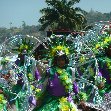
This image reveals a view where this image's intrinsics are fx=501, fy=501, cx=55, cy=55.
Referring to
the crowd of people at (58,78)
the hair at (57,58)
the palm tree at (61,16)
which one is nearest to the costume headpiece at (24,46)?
the crowd of people at (58,78)

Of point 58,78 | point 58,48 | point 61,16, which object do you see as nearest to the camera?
point 58,78

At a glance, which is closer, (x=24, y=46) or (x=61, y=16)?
(x=24, y=46)

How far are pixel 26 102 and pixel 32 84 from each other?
25.2 inches

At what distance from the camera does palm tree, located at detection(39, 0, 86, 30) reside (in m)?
48.7

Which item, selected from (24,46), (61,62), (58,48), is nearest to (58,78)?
(61,62)

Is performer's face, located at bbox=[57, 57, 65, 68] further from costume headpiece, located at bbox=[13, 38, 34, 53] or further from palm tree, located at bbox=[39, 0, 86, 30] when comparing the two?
palm tree, located at bbox=[39, 0, 86, 30]

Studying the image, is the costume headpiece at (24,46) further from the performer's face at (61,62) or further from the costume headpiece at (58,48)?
the performer's face at (61,62)

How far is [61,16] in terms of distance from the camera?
48.7 meters

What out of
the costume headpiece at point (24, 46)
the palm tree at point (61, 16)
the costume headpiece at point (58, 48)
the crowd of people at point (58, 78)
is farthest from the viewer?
the palm tree at point (61, 16)

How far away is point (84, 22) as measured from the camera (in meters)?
52.7

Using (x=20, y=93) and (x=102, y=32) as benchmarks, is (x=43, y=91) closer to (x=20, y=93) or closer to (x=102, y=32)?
(x=20, y=93)

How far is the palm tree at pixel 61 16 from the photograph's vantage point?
160ft

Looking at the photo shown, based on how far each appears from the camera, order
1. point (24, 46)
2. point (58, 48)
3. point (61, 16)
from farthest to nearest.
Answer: point (61, 16), point (24, 46), point (58, 48)

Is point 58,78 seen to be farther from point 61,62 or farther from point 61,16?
point 61,16
